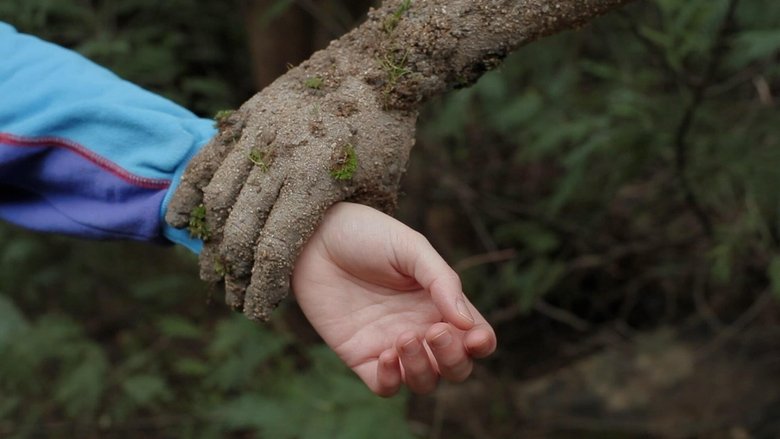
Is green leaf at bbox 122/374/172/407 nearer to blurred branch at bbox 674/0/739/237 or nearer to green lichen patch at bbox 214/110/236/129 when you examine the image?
green lichen patch at bbox 214/110/236/129

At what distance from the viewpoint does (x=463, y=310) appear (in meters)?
1.04

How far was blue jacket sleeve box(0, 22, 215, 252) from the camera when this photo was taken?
1426mm

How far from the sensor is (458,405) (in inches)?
134

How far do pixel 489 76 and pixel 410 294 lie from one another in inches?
61.3

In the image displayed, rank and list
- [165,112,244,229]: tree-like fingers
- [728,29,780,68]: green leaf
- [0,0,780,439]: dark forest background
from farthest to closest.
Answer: [0,0,780,439]: dark forest background → [728,29,780,68]: green leaf → [165,112,244,229]: tree-like fingers

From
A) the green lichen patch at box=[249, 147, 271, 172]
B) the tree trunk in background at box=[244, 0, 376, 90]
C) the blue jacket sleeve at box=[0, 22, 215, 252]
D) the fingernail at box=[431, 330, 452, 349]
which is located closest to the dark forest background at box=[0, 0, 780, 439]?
the tree trunk in background at box=[244, 0, 376, 90]

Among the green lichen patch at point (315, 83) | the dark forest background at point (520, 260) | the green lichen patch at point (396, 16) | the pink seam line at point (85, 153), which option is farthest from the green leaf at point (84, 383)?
the green lichen patch at point (396, 16)

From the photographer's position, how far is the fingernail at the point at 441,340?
105 centimetres

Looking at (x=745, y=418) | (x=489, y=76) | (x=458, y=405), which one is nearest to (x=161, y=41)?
(x=489, y=76)

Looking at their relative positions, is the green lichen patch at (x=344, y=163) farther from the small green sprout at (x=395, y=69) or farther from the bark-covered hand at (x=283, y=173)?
the small green sprout at (x=395, y=69)

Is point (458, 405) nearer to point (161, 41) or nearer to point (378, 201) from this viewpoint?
point (161, 41)

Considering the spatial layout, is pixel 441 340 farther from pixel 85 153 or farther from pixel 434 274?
pixel 85 153

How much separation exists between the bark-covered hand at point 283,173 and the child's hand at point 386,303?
0.06m

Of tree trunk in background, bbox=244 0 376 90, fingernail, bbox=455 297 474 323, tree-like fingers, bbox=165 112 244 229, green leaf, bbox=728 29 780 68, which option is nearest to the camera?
fingernail, bbox=455 297 474 323
